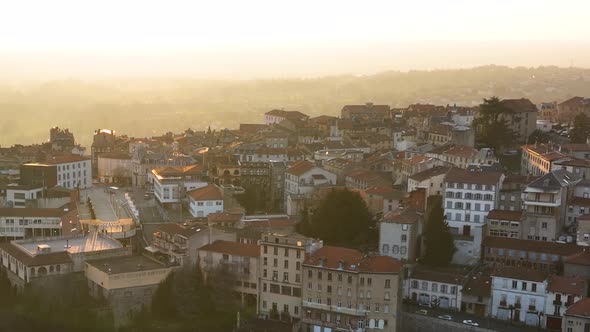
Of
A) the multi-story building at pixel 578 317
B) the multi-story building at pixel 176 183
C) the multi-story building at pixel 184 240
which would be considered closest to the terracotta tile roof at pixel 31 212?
the multi-story building at pixel 176 183

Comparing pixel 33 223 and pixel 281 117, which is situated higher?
pixel 281 117

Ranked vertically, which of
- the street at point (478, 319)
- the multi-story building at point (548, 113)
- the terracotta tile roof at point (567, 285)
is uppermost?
the multi-story building at point (548, 113)

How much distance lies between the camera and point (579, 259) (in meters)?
25.0

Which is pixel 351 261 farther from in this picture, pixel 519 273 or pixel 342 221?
pixel 519 273

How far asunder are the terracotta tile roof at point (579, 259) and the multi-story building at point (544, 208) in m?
2.01

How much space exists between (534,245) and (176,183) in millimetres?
14509

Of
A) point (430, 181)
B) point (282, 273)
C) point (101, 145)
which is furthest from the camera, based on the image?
point (101, 145)

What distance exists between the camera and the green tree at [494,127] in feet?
126

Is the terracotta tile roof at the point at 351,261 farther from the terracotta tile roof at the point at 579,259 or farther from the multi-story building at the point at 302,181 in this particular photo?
the multi-story building at the point at 302,181

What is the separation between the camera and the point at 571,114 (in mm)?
47562


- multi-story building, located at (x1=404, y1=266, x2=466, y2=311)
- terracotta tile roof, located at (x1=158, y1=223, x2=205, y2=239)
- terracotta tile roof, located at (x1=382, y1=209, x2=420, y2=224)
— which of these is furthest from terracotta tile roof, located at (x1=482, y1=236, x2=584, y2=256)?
terracotta tile roof, located at (x1=158, y1=223, x2=205, y2=239)

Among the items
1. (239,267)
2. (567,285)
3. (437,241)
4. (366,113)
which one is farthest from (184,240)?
(366,113)

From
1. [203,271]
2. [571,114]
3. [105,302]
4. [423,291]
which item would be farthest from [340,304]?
[571,114]

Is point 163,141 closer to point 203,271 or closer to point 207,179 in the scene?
point 207,179
